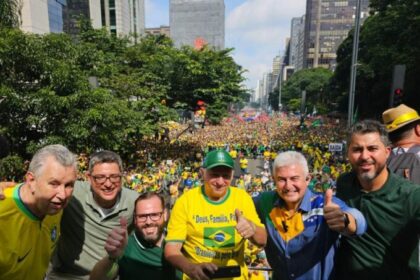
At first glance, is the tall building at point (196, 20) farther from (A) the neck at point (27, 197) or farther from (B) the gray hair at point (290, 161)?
(A) the neck at point (27, 197)

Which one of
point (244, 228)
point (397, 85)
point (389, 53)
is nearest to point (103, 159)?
point (244, 228)

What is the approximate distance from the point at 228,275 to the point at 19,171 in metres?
7.57

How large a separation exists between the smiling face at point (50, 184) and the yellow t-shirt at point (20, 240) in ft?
0.35

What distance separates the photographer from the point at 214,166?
7.82 feet

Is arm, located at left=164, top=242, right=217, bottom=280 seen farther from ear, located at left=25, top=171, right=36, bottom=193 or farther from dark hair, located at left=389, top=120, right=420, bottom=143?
dark hair, located at left=389, top=120, right=420, bottom=143

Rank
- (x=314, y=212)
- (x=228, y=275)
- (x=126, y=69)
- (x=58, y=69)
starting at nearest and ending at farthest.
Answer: (x=228, y=275) < (x=314, y=212) < (x=58, y=69) < (x=126, y=69)

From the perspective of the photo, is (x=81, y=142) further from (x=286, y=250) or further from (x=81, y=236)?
(x=286, y=250)

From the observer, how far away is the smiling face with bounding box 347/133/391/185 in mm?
2201

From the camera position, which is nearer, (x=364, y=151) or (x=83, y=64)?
(x=364, y=151)

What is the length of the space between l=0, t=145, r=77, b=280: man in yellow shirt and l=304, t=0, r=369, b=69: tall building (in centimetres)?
10872

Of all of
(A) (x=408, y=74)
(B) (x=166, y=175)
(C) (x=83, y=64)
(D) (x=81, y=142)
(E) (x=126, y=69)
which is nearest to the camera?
(D) (x=81, y=142)

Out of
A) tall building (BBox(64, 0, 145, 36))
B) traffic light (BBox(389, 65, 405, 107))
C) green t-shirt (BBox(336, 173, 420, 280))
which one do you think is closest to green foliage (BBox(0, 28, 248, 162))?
green t-shirt (BBox(336, 173, 420, 280))

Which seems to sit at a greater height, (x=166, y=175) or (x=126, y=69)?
(x=126, y=69)

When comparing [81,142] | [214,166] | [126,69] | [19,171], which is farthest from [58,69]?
[126,69]
